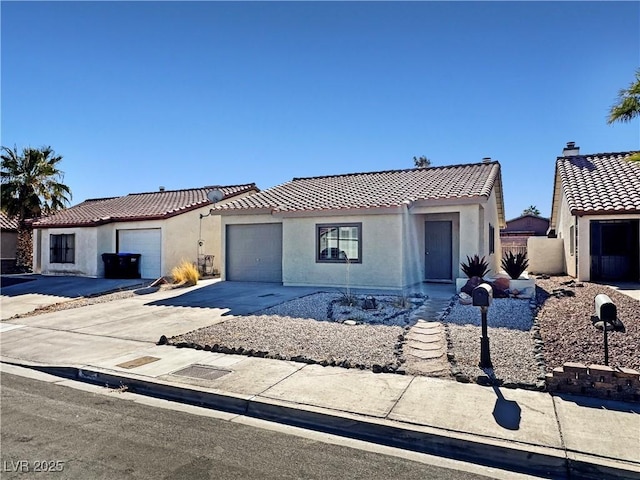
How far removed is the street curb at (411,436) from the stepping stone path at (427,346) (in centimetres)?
177

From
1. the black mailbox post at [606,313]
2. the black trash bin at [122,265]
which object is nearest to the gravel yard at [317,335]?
the black mailbox post at [606,313]

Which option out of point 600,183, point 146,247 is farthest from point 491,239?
point 146,247

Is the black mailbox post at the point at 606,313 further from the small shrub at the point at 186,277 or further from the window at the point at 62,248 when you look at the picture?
the window at the point at 62,248

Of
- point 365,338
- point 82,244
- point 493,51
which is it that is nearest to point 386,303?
point 365,338

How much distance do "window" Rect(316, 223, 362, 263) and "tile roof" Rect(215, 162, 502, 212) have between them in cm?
75

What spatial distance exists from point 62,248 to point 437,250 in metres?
18.2

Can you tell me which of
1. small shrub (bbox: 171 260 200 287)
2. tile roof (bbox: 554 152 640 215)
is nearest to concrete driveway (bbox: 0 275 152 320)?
small shrub (bbox: 171 260 200 287)

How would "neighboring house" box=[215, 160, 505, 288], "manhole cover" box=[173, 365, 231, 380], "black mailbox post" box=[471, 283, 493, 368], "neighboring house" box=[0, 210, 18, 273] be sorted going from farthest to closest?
"neighboring house" box=[0, 210, 18, 273]
"neighboring house" box=[215, 160, 505, 288]
"manhole cover" box=[173, 365, 231, 380]
"black mailbox post" box=[471, 283, 493, 368]

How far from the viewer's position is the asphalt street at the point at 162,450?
12.2ft

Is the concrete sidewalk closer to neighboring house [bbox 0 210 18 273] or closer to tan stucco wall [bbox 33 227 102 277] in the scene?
tan stucco wall [bbox 33 227 102 277]

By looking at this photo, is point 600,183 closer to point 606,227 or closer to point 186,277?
point 606,227

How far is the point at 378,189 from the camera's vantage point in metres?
16.9

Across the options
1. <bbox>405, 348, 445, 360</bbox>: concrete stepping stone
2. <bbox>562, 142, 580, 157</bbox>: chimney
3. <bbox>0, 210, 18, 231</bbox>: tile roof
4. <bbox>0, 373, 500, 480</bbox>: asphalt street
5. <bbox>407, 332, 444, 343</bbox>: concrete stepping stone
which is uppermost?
<bbox>562, 142, 580, 157</bbox>: chimney

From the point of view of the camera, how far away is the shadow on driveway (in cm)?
1182
